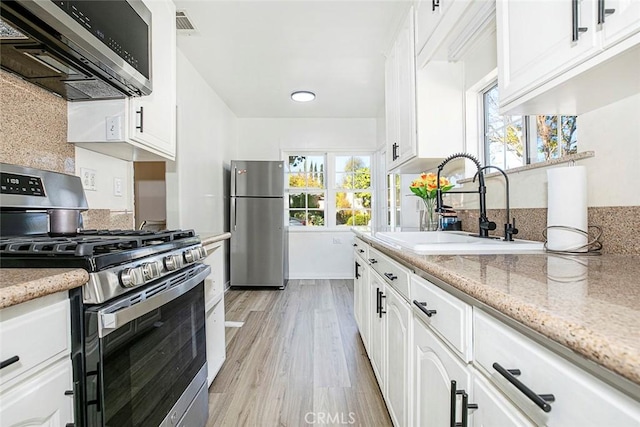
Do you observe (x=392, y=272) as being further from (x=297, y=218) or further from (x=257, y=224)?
(x=297, y=218)

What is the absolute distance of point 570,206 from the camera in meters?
1.17

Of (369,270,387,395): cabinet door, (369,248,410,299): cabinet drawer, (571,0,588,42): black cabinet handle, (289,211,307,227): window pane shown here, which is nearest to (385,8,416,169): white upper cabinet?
(369,248,410,299): cabinet drawer

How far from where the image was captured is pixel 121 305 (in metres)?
0.95

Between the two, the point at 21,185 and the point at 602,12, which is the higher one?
the point at 602,12

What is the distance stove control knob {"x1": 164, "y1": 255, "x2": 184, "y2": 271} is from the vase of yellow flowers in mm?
1666

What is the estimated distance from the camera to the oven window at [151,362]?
0.95m

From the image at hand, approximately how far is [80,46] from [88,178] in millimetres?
774

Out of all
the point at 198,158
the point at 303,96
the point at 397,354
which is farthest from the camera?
the point at 303,96

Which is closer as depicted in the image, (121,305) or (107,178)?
(121,305)

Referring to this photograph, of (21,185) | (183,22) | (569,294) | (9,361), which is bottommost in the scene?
(9,361)

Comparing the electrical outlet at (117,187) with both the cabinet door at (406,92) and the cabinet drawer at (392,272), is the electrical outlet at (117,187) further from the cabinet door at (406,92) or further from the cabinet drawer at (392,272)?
the cabinet door at (406,92)

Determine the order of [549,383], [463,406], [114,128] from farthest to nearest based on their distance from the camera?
[114,128], [463,406], [549,383]

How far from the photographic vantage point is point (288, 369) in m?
2.21

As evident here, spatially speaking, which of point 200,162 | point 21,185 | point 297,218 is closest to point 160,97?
A: point 21,185
